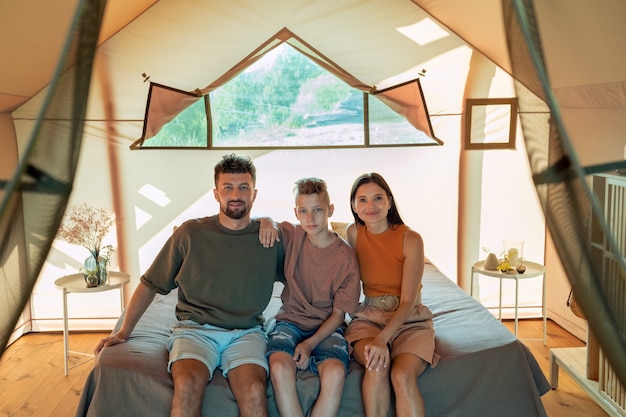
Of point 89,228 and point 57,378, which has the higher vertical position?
point 89,228

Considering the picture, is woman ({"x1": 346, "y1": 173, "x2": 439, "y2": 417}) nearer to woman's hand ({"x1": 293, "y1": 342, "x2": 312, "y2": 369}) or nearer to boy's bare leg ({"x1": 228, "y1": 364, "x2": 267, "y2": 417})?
woman's hand ({"x1": 293, "y1": 342, "x2": 312, "y2": 369})

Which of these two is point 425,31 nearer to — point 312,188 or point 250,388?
point 312,188

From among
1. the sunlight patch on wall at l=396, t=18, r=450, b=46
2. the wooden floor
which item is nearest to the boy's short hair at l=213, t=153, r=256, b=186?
the wooden floor

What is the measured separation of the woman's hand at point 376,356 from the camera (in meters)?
2.24

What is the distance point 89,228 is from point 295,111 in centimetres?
152

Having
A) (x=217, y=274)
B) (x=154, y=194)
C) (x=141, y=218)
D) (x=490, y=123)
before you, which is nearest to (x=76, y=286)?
(x=141, y=218)

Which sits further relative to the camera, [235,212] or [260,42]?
[260,42]

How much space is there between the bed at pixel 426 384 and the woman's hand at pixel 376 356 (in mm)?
118

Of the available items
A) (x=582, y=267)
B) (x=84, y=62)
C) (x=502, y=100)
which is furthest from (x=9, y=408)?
(x=502, y=100)

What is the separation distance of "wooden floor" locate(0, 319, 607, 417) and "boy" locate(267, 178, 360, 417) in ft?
3.60

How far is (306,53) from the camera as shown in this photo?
4258 millimetres

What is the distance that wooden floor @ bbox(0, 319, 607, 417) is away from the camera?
10.1 ft

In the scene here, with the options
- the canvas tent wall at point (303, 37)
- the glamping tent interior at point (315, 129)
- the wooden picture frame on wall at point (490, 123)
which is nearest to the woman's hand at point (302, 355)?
the glamping tent interior at point (315, 129)

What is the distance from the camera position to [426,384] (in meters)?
2.34
